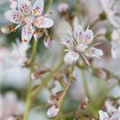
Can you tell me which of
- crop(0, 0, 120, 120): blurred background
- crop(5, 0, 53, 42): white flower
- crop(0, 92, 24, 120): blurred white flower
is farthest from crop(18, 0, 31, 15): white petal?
crop(0, 92, 24, 120): blurred white flower

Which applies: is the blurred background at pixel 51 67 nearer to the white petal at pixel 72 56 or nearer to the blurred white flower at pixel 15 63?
the blurred white flower at pixel 15 63

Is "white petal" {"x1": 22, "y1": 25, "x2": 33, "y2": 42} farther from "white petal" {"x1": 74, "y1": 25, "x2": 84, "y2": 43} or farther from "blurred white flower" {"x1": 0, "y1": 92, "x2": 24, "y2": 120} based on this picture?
"blurred white flower" {"x1": 0, "y1": 92, "x2": 24, "y2": 120}

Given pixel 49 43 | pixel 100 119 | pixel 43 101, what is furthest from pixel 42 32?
pixel 43 101

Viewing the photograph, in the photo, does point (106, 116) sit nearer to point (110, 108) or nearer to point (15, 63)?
point (110, 108)

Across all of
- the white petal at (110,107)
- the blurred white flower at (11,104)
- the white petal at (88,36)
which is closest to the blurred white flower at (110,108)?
the white petal at (110,107)

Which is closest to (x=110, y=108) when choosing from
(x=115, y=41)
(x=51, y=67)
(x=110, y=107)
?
(x=110, y=107)

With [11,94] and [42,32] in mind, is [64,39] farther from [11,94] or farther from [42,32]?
[11,94]

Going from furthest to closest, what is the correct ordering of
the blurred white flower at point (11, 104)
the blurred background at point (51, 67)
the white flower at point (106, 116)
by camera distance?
1. the blurred white flower at point (11, 104)
2. the blurred background at point (51, 67)
3. the white flower at point (106, 116)
